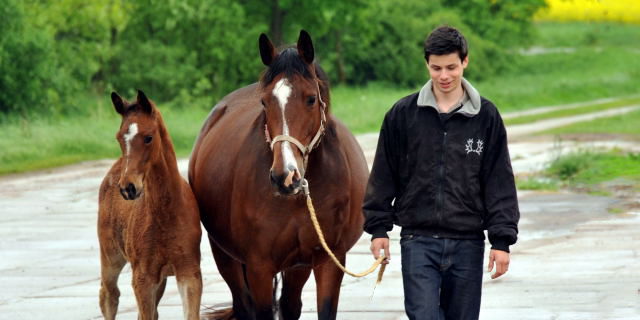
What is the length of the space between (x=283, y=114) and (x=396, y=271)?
499cm

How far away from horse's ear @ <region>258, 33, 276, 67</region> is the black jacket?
1.26 meters

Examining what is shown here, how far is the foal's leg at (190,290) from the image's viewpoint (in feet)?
23.3

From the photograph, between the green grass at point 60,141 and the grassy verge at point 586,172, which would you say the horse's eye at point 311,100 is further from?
the green grass at point 60,141

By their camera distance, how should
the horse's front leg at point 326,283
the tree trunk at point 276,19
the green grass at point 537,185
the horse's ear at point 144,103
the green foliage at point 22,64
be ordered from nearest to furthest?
the horse's front leg at point 326,283
the horse's ear at point 144,103
the green grass at point 537,185
the green foliage at point 22,64
the tree trunk at point 276,19

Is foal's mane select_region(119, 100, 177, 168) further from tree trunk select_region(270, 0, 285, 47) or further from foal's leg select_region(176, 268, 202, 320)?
tree trunk select_region(270, 0, 285, 47)

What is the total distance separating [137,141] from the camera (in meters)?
6.84

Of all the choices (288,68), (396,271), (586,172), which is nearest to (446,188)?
(288,68)

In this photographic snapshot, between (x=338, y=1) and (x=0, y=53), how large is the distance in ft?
53.9

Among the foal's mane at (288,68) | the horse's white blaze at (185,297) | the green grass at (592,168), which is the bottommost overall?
the green grass at (592,168)

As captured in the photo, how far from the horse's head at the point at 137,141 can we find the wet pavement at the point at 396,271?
2.40 meters

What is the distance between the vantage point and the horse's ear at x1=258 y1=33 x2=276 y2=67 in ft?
21.7

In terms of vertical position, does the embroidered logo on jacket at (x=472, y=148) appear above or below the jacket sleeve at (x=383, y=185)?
above

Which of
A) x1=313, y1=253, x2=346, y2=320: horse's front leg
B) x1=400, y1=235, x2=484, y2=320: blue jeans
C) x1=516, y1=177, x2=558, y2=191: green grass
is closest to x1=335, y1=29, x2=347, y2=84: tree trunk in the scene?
x1=516, y1=177, x2=558, y2=191: green grass

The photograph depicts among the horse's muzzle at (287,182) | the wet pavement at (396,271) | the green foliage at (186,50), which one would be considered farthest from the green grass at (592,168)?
the green foliage at (186,50)
